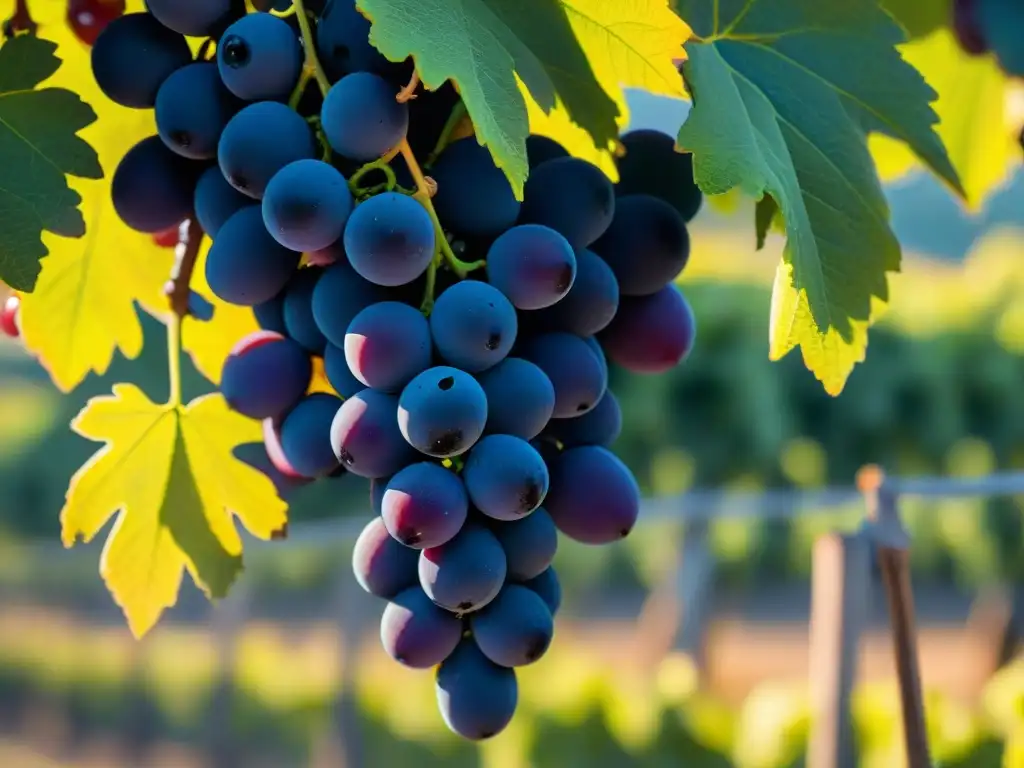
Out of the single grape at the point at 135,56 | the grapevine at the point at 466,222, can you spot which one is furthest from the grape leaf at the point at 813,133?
the single grape at the point at 135,56

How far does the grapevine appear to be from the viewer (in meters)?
0.41

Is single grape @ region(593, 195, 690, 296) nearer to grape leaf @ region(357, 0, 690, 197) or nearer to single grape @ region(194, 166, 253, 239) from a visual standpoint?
grape leaf @ region(357, 0, 690, 197)

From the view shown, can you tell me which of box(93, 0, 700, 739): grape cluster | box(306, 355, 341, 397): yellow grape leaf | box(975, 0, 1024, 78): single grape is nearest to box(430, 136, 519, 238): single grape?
box(93, 0, 700, 739): grape cluster

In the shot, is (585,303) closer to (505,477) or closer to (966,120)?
(505,477)

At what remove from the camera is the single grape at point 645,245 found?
501 millimetres

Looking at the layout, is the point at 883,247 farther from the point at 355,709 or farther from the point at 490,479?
the point at 355,709

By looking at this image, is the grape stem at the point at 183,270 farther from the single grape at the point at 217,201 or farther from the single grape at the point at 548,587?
the single grape at the point at 548,587

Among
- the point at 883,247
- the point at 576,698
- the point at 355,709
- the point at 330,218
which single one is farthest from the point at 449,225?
the point at 355,709

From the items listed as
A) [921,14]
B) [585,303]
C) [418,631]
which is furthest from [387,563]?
[921,14]

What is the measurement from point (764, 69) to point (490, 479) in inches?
8.6

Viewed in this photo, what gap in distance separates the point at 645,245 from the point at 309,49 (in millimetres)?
167

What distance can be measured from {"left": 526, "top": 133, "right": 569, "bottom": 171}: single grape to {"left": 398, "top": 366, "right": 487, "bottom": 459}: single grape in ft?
0.38

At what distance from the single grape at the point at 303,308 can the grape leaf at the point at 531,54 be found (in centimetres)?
12

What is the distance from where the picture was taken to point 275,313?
1.64 feet
